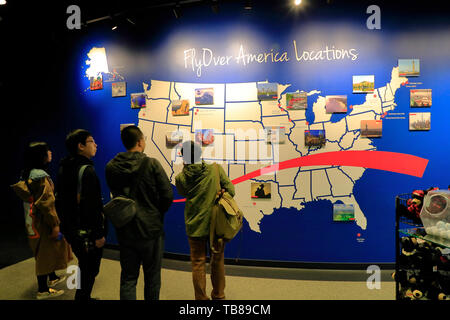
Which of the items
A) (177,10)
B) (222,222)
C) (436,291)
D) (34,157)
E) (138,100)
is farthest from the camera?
(138,100)

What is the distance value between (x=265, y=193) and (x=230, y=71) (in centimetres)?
158

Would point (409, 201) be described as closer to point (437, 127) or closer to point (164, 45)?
point (437, 127)

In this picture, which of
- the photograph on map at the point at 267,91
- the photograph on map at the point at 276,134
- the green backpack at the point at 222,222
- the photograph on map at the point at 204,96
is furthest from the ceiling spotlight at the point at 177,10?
the green backpack at the point at 222,222

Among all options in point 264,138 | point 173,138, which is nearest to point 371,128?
point 264,138

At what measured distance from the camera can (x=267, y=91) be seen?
10.1 feet

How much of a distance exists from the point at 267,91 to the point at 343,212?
1.72 m

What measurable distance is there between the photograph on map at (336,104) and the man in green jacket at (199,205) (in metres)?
1.71

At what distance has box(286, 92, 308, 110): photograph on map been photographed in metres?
3.03

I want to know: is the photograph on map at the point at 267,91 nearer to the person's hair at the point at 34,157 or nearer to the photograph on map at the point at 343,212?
the photograph on map at the point at 343,212

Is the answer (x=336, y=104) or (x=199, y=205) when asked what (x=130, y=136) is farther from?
(x=336, y=104)

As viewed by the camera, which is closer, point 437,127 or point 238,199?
point 437,127

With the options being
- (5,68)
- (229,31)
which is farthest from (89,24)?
(5,68)

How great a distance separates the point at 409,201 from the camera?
173 cm

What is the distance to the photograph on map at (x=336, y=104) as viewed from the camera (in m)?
2.99
